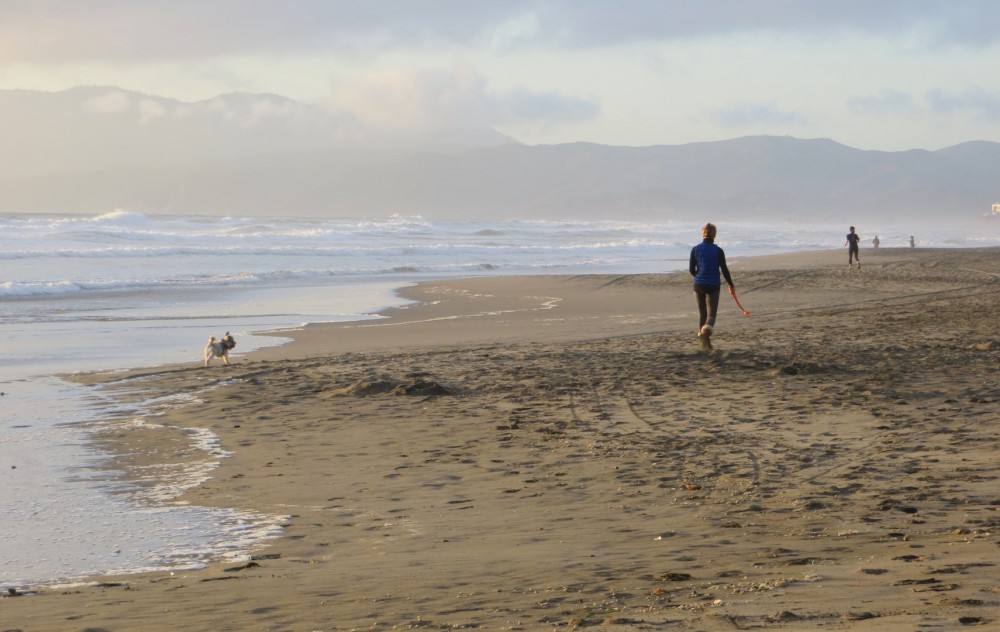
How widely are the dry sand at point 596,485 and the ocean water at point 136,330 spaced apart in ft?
1.16

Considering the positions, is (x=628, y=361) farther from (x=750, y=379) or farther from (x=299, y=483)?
(x=299, y=483)

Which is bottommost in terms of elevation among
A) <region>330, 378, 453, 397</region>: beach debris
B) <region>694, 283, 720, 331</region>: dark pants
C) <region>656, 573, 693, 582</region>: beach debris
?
<region>656, 573, 693, 582</region>: beach debris

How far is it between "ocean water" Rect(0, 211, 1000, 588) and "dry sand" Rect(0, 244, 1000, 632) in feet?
1.16

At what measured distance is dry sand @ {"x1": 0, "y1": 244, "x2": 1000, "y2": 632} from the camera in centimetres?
416

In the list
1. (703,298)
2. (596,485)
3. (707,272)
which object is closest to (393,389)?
(596,485)

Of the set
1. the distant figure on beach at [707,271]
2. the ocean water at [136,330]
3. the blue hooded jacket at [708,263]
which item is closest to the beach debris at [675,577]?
the ocean water at [136,330]

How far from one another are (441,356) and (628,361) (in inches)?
94.7

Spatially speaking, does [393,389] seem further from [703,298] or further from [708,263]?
[708,263]

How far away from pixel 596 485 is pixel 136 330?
12428 millimetres

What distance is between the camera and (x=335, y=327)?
17.3m

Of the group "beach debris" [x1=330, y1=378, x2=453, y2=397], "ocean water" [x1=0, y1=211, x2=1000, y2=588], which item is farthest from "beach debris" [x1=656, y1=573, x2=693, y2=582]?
"beach debris" [x1=330, y1=378, x2=453, y2=397]

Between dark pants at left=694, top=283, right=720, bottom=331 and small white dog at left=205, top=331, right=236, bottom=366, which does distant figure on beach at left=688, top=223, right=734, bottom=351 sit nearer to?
dark pants at left=694, top=283, right=720, bottom=331

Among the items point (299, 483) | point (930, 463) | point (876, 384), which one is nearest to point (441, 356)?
point (876, 384)

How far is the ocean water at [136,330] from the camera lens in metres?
5.61
